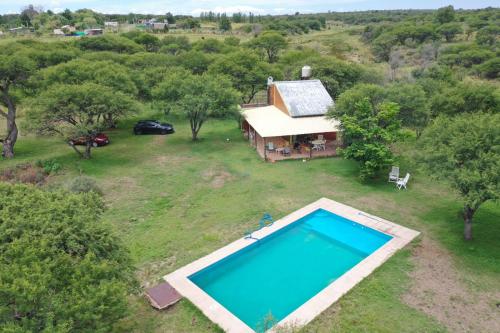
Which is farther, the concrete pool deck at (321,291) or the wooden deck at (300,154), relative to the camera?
the wooden deck at (300,154)

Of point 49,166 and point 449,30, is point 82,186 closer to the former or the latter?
point 49,166

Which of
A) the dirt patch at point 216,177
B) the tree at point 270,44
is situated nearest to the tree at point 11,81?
the dirt patch at point 216,177

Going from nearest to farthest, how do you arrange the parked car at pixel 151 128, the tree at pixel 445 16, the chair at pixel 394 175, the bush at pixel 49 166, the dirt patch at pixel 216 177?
the chair at pixel 394 175 < the dirt patch at pixel 216 177 < the bush at pixel 49 166 < the parked car at pixel 151 128 < the tree at pixel 445 16

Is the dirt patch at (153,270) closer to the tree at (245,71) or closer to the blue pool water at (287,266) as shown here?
the blue pool water at (287,266)

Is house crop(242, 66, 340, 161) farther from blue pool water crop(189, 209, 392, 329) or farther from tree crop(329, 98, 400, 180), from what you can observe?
blue pool water crop(189, 209, 392, 329)

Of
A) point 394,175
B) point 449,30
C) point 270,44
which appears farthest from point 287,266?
point 449,30

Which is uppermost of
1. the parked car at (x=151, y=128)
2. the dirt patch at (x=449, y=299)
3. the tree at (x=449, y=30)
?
the tree at (x=449, y=30)

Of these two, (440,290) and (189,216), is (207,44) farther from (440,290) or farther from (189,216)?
(440,290)
